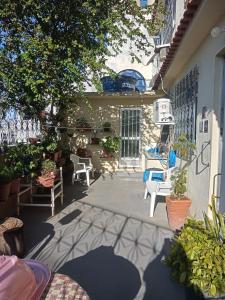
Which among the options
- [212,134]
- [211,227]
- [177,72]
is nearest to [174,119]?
[177,72]

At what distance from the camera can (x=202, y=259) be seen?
101 inches

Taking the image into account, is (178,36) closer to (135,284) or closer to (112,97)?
(135,284)

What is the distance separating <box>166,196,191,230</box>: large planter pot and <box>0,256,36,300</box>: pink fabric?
308 cm

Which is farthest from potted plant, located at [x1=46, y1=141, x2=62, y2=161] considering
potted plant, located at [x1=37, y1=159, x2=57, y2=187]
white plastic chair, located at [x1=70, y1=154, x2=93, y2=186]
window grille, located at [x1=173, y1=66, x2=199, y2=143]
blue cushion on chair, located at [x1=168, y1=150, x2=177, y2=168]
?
window grille, located at [x1=173, y1=66, x2=199, y2=143]

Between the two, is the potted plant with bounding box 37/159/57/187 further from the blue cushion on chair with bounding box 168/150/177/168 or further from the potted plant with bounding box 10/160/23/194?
the blue cushion on chair with bounding box 168/150/177/168

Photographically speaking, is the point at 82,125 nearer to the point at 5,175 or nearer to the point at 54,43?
the point at 54,43

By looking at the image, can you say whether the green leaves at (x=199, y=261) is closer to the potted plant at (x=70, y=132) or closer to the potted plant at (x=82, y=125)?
the potted plant at (x=82, y=125)

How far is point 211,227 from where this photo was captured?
9.39 feet

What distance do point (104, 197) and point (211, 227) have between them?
3.97 metres

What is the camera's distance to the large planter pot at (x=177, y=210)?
175 inches

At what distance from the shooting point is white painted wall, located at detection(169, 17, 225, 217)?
3389 mm

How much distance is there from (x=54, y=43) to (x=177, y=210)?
12.9 feet

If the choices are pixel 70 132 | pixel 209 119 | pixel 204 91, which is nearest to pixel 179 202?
pixel 209 119

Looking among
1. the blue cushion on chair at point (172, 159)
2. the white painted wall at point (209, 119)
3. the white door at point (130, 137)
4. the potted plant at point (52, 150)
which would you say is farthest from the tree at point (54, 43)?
the white door at point (130, 137)
